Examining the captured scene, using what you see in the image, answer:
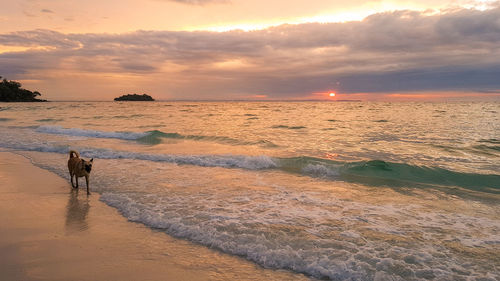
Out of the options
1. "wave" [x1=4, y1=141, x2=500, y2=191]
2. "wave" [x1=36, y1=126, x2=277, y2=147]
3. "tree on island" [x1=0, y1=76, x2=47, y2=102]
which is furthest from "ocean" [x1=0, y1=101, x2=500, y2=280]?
"tree on island" [x1=0, y1=76, x2=47, y2=102]

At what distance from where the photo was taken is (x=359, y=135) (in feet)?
72.6

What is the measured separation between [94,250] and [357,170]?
913 centimetres

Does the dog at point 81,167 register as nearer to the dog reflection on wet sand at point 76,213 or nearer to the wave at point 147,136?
the dog reflection on wet sand at point 76,213

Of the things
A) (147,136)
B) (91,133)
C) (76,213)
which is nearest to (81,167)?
(76,213)

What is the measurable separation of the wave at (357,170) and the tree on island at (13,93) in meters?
136

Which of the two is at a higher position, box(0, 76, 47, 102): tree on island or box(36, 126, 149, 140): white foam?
box(0, 76, 47, 102): tree on island

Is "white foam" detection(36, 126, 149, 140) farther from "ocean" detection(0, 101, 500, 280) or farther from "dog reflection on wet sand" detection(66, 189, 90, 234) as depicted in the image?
"dog reflection on wet sand" detection(66, 189, 90, 234)

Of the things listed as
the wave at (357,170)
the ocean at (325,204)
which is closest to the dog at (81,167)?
the ocean at (325,204)

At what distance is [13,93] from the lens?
123 m

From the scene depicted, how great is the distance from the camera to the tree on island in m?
120

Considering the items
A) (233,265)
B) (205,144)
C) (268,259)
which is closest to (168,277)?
(233,265)

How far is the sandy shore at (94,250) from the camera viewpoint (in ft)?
14.0

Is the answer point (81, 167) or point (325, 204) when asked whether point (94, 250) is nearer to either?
point (81, 167)

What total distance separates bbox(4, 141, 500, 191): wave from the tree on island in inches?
5361
